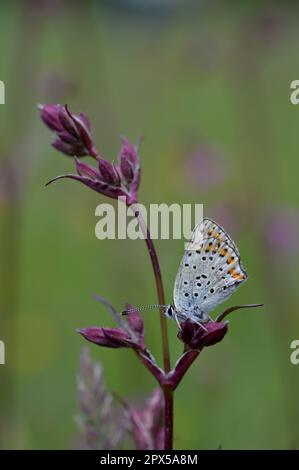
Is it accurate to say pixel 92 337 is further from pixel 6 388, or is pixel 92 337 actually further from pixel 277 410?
pixel 277 410

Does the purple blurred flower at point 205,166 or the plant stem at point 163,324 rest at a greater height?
the purple blurred flower at point 205,166

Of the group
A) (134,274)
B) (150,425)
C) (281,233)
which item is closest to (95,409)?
(150,425)

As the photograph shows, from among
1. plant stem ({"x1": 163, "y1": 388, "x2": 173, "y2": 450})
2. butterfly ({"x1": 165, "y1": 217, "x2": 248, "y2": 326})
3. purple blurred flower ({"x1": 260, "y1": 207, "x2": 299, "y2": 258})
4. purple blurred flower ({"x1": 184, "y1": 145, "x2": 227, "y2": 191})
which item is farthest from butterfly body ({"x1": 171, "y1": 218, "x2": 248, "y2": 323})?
purple blurred flower ({"x1": 184, "y1": 145, "x2": 227, "y2": 191})

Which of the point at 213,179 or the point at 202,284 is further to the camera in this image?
the point at 213,179

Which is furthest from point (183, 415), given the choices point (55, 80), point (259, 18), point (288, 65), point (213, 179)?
point (288, 65)

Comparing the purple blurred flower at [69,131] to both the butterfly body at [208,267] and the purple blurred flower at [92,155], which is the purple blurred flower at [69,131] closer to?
the purple blurred flower at [92,155]

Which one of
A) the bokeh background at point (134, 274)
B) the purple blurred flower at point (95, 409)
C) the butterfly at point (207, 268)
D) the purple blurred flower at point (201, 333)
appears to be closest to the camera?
the purple blurred flower at point (201, 333)

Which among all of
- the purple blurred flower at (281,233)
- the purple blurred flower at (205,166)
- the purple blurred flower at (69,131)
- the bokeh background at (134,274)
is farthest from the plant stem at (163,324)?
the purple blurred flower at (205,166)

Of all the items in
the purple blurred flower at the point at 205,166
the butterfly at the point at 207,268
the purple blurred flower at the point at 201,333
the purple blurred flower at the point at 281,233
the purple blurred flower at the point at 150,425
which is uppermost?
the purple blurred flower at the point at 205,166

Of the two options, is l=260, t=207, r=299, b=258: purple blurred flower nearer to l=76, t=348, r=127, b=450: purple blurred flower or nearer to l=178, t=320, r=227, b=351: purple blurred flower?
l=76, t=348, r=127, b=450: purple blurred flower
